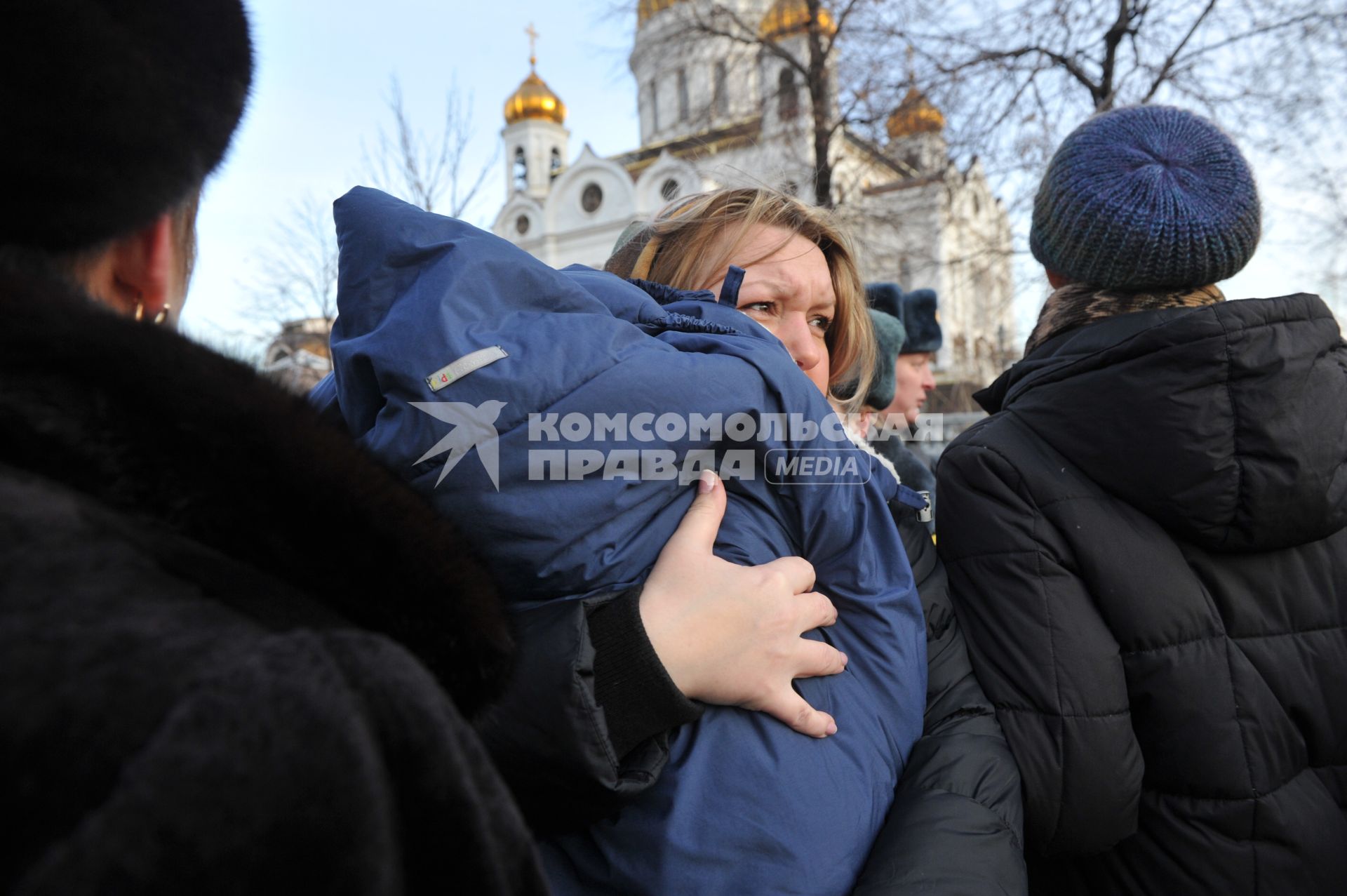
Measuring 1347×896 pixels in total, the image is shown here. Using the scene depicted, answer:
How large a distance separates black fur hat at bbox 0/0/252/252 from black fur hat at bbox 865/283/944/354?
4.20 metres

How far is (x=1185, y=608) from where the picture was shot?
1.42 meters

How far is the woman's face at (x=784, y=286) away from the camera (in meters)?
1.72

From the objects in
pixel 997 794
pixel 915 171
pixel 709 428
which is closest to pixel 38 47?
pixel 709 428

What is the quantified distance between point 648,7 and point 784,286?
34.1ft

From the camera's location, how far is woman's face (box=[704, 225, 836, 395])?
67.7 inches

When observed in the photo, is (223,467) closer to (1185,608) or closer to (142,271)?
(142,271)

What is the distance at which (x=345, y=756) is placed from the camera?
542mm

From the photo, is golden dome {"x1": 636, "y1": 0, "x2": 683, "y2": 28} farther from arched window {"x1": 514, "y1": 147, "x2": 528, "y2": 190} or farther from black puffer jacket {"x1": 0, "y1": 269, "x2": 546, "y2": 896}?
arched window {"x1": 514, "y1": 147, "x2": 528, "y2": 190}

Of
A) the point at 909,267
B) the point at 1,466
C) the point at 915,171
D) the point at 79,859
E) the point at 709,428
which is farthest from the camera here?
the point at 909,267

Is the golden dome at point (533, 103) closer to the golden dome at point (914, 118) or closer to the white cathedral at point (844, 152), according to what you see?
the white cathedral at point (844, 152)

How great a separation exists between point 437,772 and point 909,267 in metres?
11.0

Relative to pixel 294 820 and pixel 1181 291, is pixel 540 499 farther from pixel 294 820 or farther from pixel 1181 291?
pixel 1181 291

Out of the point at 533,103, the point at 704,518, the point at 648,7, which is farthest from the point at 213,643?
the point at 533,103

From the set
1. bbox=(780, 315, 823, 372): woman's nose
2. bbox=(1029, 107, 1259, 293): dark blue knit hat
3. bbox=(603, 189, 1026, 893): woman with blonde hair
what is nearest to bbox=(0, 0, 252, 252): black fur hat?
bbox=(603, 189, 1026, 893): woman with blonde hair
